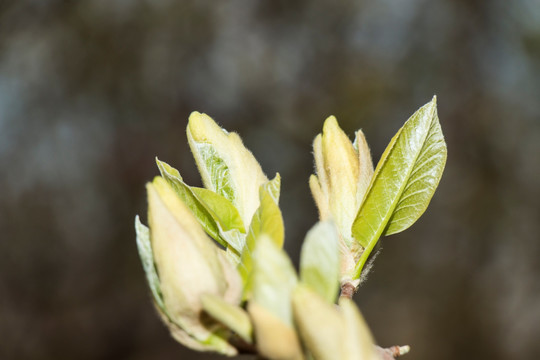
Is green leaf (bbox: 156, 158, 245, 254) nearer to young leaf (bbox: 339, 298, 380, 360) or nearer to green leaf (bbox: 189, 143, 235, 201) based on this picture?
green leaf (bbox: 189, 143, 235, 201)

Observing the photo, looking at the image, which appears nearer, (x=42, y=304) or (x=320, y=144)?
(x=320, y=144)

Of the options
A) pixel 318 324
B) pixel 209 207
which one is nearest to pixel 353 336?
pixel 318 324

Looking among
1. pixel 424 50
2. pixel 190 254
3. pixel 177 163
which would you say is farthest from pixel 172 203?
pixel 424 50

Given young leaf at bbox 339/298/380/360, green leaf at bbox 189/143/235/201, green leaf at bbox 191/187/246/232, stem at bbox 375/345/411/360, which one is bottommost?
stem at bbox 375/345/411/360

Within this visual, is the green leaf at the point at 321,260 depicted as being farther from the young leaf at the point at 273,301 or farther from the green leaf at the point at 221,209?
the green leaf at the point at 221,209

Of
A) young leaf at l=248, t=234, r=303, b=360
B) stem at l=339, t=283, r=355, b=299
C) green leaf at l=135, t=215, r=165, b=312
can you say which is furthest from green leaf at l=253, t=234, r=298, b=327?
stem at l=339, t=283, r=355, b=299

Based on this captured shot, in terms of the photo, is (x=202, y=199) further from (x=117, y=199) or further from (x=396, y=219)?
(x=117, y=199)
